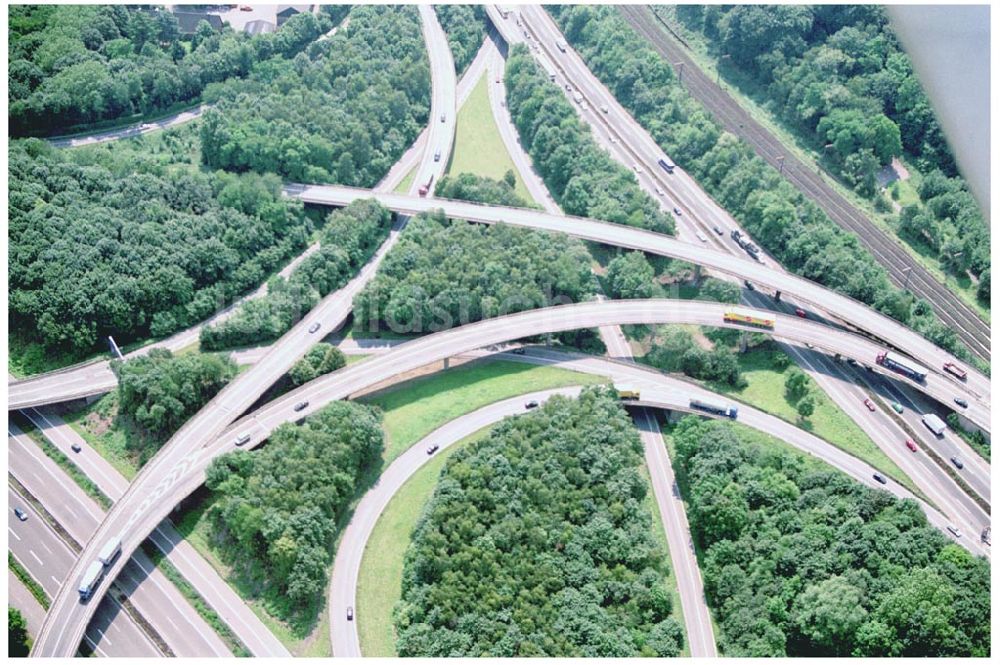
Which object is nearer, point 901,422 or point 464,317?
point 901,422

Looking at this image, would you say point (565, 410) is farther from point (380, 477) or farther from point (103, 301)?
point (103, 301)

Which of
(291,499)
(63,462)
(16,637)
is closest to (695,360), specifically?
(291,499)

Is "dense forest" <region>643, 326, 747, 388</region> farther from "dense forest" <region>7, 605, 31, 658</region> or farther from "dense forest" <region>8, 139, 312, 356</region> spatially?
"dense forest" <region>7, 605, 31, 658</region>

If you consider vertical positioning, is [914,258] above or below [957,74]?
below

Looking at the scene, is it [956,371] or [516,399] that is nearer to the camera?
[516,399]

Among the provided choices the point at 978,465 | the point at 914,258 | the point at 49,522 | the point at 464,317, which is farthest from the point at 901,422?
the point at 49,522

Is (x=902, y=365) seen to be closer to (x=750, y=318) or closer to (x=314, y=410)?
(x=750, y=318)

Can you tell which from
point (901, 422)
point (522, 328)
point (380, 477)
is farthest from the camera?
point (522, 328)
